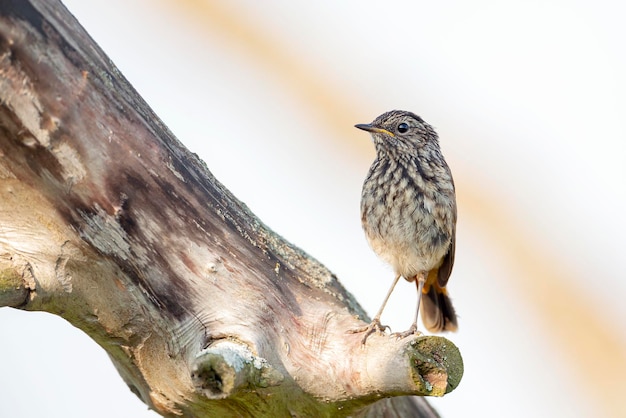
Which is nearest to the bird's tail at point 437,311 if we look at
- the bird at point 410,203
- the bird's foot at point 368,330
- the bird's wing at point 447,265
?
the bird at point 410,203

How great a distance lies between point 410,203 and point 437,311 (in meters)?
1.06

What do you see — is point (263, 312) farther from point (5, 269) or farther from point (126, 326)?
point (5, 269)

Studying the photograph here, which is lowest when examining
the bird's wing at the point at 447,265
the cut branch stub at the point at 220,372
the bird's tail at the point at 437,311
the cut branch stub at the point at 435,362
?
the cut branch stub at the point at 220,372

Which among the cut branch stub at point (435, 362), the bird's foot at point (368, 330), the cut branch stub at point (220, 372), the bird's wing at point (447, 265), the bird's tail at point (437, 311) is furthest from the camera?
the bird's tail at point (437, 311)

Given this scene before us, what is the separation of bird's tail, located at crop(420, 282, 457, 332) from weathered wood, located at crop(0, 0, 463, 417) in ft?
6.63

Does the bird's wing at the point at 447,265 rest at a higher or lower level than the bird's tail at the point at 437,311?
higher

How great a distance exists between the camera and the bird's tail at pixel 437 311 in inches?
Answer: 237

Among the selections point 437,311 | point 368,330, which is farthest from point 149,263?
point 437,311

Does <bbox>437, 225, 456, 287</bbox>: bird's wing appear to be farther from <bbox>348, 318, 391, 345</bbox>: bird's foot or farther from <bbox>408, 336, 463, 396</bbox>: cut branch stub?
<bbox>408, 336, 463, 396</bbox>: cut branch stub

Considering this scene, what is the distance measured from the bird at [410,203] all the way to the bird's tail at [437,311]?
6cm

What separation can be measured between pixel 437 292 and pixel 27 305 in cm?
326

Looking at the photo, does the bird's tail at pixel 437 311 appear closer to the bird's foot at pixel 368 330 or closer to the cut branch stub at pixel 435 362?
the bird's foot at pixel 368 330

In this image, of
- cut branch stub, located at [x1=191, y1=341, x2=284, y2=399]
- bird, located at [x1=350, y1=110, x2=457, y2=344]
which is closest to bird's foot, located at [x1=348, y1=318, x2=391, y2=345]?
cut branch stub, located at [x1=191, y1=341, x2=284, y2=399]

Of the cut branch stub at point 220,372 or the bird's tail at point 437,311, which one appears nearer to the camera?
the cut branch stub at point 220,372
